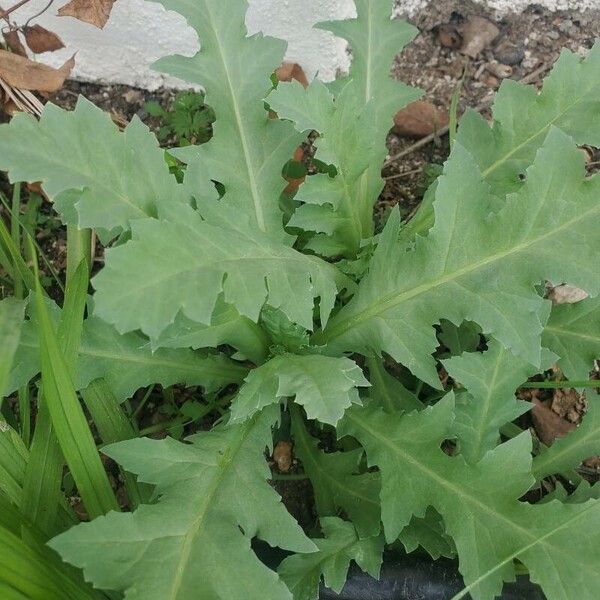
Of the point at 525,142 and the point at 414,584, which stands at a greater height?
the point at 525,142

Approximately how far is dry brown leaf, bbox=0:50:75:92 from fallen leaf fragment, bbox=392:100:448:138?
0.84 metres

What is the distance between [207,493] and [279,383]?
0.74ft

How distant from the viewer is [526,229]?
3.54 feet

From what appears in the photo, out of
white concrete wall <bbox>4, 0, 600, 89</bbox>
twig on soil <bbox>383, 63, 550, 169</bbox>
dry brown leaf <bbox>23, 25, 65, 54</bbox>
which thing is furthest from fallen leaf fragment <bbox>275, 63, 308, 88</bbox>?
dry brown leaf <bbox>23, 25, 65, 54</bbox>

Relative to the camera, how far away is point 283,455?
161cm

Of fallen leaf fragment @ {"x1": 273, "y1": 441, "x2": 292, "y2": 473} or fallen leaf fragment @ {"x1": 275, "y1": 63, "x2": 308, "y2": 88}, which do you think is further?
fallen leaf fragment @ {"x1": 275, "y1": 63, "x2": 308, "y2": 88}

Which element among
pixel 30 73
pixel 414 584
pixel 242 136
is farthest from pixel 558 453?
pixel 30 73

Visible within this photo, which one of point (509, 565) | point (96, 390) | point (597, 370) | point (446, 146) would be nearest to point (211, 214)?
point (96, 390)

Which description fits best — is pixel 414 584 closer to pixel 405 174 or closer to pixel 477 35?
pixel 405 174

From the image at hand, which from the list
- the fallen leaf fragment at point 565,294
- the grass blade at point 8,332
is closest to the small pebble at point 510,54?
the fallen leaf fragment at point 565,294

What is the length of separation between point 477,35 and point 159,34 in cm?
85

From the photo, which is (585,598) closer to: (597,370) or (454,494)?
(454,494)

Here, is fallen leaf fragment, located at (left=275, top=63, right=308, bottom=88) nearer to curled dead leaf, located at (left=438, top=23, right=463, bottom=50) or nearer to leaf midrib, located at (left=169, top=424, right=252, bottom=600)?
curled dead leaf, located at (left=438, top=23, right=463, bottom=50)

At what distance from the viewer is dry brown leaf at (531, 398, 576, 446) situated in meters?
1.58
